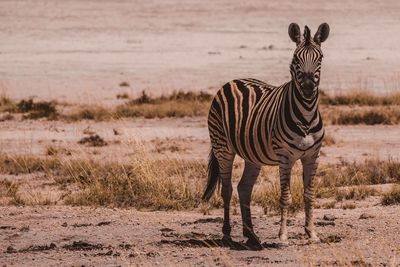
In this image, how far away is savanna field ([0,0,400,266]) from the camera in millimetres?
9477

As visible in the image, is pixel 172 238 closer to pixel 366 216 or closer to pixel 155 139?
pixel 366 216

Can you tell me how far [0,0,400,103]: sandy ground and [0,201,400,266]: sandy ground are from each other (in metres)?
14.1

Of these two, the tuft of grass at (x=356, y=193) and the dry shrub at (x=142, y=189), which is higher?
the dry shrub at (x=142, y=189)

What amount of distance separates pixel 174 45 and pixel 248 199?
32.8 meters

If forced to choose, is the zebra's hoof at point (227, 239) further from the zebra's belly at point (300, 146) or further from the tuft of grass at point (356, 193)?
the tuft of grass at point (356, 193)

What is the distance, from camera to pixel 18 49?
41750 millimetres

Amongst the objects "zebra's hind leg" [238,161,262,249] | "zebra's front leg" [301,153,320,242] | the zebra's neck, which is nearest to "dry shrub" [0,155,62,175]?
"zebra's hind leg" [238,161,262,249]

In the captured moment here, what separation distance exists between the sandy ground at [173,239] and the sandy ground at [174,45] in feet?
46.4

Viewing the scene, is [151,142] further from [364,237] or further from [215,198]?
[364,237]

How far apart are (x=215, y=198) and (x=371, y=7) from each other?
4838 cm

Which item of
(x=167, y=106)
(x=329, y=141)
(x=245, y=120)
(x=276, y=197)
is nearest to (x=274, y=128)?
(x=245, y=120)

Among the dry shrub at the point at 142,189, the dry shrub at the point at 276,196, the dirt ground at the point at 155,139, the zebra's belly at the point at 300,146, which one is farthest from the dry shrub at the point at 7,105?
the zebra's belly at the point at 300,146

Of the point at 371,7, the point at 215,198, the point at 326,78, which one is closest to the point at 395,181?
the point at 215,198

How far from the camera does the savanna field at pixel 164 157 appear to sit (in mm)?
9477
